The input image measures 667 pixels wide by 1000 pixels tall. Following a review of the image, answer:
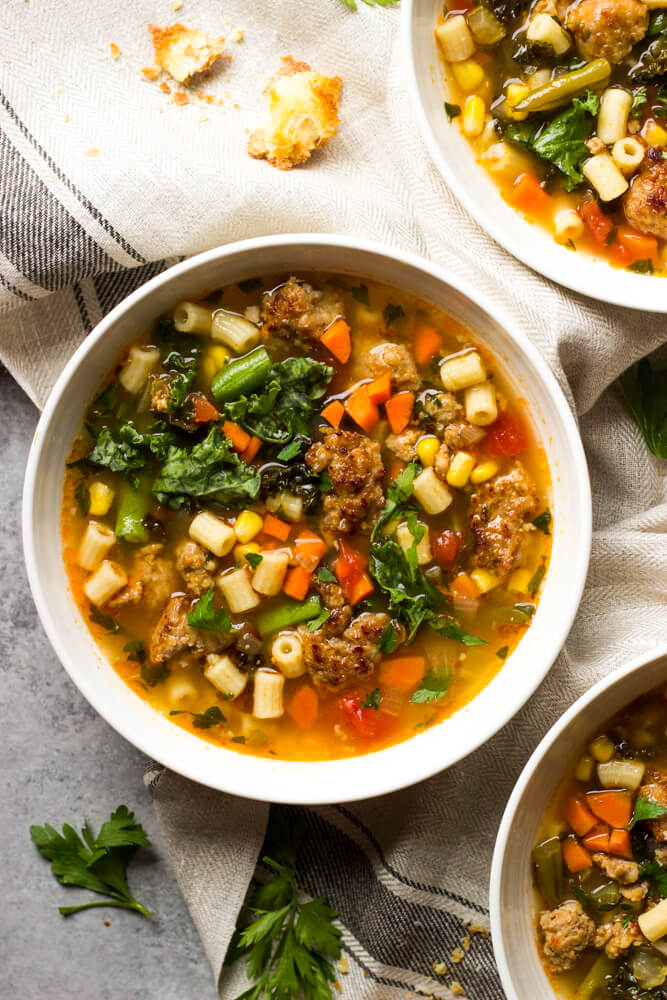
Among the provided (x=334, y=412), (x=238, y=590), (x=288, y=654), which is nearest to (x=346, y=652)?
(x=288, y=654)

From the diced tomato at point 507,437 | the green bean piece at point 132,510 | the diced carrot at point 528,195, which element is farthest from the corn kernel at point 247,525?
the diced carrot at point 528,195

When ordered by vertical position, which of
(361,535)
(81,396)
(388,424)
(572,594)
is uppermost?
(81,396)

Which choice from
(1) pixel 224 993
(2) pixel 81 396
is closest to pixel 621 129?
(2) pixel 81 396

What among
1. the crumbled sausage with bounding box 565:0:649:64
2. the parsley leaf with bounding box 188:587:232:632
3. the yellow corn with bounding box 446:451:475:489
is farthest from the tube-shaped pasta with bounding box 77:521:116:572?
the crumbled sausage with bounding box 565:0:649:64

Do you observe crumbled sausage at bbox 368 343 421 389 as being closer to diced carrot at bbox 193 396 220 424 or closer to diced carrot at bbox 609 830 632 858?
diced carrot at bbox 193 396 220 424

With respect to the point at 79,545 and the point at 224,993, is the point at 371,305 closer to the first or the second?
the point at 79,545

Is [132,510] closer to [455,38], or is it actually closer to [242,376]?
[242,376]
